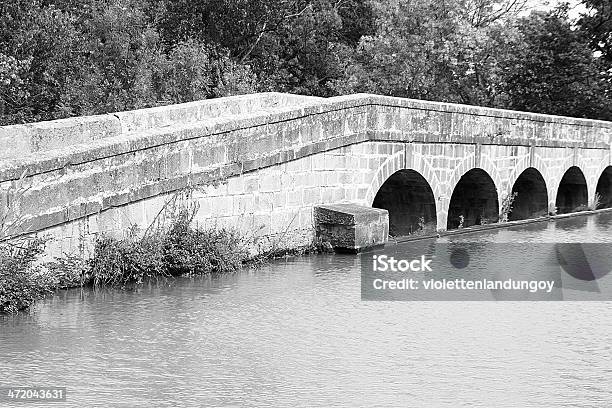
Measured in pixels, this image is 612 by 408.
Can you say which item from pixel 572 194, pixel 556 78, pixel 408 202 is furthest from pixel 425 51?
pixel 408 202

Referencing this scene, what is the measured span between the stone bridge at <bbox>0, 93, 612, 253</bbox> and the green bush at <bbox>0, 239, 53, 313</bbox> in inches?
7.5

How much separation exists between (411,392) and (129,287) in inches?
138

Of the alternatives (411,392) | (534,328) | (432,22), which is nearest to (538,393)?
(411,392)

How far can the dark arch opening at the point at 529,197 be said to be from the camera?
17.3 metres

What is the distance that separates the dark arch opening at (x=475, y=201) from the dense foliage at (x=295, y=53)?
5.26 metres

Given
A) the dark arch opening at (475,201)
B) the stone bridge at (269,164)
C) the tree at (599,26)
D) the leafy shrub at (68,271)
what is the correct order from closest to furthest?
the leafy shrub at (68,271) → the stone bridge at (269,164) → the dark arch opening at (475,201) → the tree at (599,26)

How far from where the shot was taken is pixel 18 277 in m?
6.86

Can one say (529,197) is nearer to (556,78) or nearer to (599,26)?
(556,78)

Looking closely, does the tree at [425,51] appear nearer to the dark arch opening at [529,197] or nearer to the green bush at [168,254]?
the dark arch opening at [529,197]

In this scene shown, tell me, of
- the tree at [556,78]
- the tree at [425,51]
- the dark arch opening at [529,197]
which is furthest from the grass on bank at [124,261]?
the tree at [556,78]

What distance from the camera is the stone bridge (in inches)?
306

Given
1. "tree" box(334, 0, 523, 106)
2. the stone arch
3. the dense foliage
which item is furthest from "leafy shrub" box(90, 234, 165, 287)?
"tree" box(334, 0, 523, 106)

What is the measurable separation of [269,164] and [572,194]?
1136cm

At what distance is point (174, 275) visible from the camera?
28.6 feet
